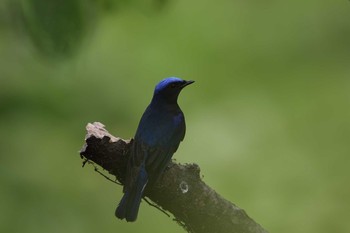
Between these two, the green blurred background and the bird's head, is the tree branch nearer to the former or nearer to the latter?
the bird's head

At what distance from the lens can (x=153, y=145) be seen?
14.0ft

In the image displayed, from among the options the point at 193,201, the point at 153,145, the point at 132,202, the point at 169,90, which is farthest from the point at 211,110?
the point at 193,201

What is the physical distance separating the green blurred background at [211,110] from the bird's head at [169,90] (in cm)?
513

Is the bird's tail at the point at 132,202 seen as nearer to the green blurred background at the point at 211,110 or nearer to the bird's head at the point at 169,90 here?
the bird's head at the point at 169,90

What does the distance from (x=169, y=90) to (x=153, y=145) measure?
0.68m

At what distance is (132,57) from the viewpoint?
40.1 ft

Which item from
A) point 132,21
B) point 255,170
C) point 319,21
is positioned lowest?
point 255,170

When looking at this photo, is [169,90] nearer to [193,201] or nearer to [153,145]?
[153,145]

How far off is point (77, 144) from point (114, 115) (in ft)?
1.92

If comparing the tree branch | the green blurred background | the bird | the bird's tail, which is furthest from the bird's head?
the green blurred background

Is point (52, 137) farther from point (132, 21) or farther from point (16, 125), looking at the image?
point (132, 21)

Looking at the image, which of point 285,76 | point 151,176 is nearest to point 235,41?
point 285,76

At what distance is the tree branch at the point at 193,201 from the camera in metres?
3.58

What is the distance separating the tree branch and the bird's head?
1181 millimetres
